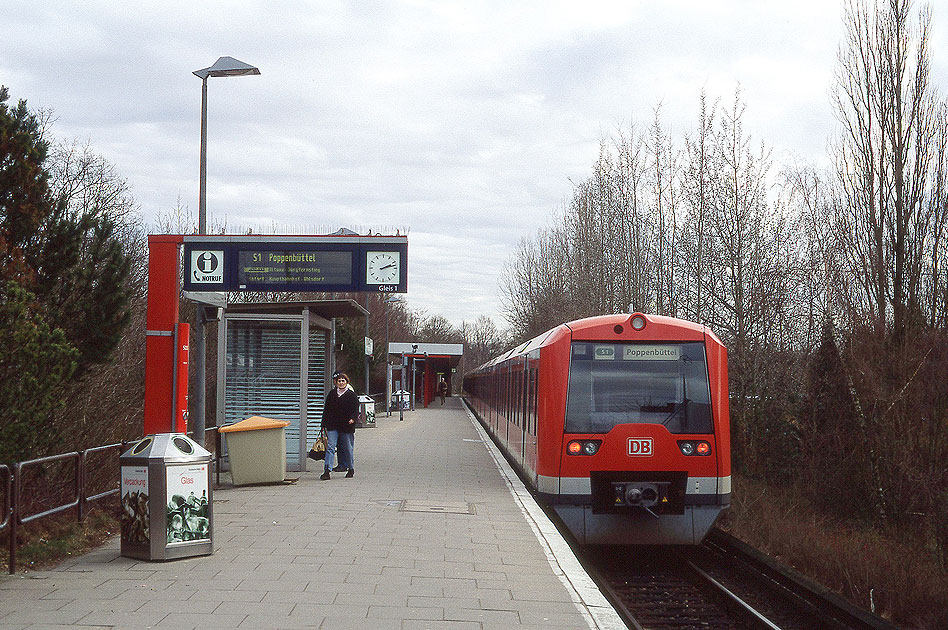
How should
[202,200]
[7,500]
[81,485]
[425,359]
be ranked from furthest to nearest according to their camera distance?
[425,359] < [202,200] < [81,485] < [7,500]

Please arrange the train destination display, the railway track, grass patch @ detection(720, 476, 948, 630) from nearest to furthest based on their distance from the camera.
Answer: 1. the railway track
2. grass patch @ detection(720, 476, 948, 630)
3. the train destination display

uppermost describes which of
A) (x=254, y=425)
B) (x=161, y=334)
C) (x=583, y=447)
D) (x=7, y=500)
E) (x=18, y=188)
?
(x=18, y=188)

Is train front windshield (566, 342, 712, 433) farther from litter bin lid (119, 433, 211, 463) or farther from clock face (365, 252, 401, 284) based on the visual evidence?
litter bin lid (119, 433, 211, 463)

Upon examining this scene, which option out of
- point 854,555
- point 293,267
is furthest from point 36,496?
point 854,555

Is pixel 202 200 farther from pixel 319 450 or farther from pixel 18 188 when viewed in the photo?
pixel 18 188

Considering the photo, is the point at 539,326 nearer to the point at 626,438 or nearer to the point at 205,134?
the point at 205,134

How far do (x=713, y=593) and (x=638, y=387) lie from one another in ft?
8.02

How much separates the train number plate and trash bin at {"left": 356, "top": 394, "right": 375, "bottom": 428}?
65.3 ft

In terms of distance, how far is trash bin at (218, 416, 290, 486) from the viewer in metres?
12.9

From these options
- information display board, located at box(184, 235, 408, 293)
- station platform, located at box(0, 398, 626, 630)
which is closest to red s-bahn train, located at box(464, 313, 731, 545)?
station platform, located at box(0, 398, 626, 630)

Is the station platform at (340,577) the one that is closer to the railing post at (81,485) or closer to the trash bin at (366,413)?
the railing post at (81,485)

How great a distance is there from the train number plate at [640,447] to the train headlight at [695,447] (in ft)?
1.15

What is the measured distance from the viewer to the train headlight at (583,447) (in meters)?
10.5

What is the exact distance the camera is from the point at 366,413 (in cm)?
3130
